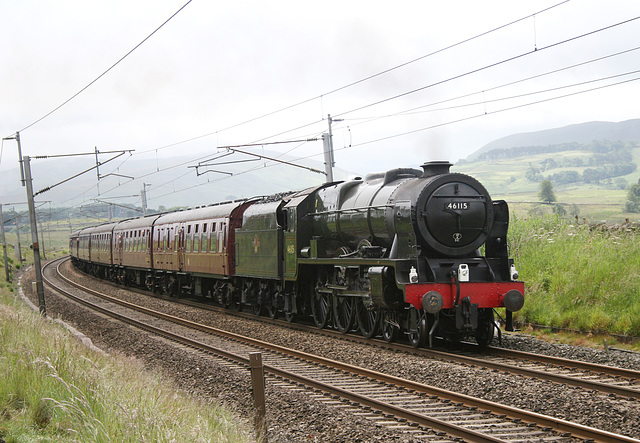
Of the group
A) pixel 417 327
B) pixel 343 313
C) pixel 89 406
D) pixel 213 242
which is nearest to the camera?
pixel 89 406

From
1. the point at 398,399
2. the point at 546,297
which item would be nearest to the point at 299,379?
the point at 398,399

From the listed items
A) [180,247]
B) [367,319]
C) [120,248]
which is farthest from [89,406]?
[120,248]

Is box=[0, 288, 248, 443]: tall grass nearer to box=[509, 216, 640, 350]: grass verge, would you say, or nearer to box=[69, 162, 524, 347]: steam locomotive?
box=[69, 162, 524, 347]: steam locomotive

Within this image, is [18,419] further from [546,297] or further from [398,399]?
[546,297]

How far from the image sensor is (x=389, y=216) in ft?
39.9

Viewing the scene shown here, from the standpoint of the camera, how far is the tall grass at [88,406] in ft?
18.3

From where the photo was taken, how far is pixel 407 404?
25.8 feet

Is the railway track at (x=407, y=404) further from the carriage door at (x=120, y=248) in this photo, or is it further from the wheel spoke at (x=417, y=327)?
the carriage door at (x=120, y=248)

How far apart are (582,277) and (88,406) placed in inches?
456

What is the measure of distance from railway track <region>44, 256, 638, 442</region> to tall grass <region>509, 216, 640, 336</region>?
5772 mm

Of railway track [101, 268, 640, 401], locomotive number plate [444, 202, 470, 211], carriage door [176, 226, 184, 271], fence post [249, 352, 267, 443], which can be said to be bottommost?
railway track [101, 268, 640, 401]

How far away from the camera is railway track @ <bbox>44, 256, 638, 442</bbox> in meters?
6.40

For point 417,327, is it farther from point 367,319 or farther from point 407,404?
point 407,404

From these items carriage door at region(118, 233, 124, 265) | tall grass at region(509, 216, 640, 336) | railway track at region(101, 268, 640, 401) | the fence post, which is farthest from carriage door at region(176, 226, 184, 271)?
the fence post
